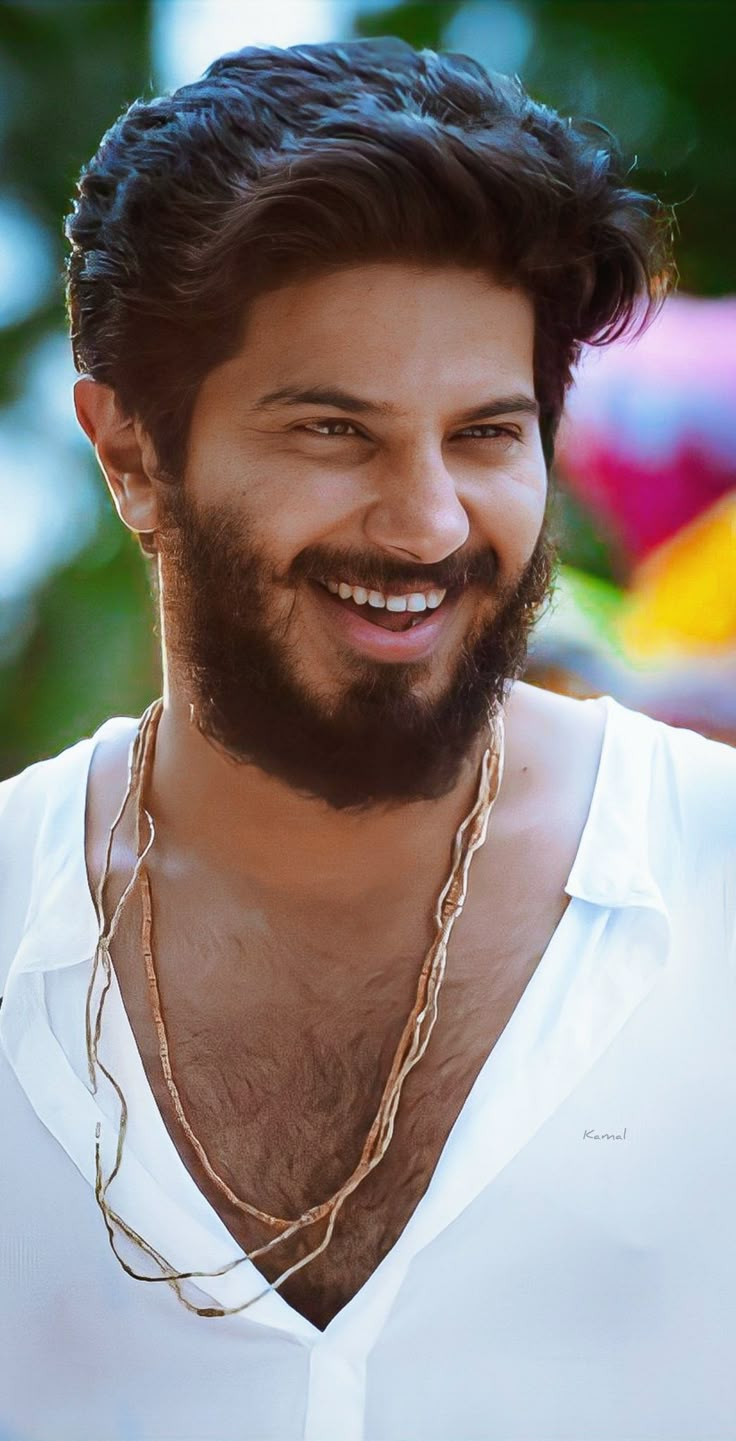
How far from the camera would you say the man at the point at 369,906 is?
46.7 inches

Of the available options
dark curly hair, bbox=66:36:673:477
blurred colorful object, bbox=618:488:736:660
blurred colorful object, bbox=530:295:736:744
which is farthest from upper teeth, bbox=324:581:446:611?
blurred colorful object, bbox=618:488:736:660

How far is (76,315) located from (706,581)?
1.89m

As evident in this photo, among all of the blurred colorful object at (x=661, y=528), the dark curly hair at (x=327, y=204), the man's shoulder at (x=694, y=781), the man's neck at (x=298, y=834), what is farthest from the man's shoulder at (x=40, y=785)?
the blurred colorful object at (x=661, y=528)

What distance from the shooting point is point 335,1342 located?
3.82ft

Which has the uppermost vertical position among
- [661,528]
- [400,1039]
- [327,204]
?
[327,204]

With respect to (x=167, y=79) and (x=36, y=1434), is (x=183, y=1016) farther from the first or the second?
(x=167, y=79)

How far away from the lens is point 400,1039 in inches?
51.7

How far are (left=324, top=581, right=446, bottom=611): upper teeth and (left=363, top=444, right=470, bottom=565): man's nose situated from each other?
0.05 meters

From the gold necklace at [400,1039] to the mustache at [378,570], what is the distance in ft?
0.81

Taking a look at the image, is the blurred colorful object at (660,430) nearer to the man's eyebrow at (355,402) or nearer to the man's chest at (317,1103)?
the man's eyebrow at (355,402)

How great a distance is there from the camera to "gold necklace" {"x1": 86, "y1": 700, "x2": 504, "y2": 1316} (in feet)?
4.00

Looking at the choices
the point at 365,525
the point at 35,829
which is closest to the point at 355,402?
the point at 365,525

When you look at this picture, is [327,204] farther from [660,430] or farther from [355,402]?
[660,430]

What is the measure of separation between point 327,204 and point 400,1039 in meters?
0.82
